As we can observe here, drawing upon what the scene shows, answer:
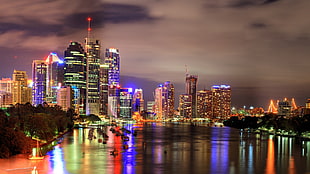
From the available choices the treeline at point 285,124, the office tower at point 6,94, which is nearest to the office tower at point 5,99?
the office tower at point 6,94

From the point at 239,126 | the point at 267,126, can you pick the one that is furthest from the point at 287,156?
the point at 239,126

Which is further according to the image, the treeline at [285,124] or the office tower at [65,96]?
the office tower at [65,96]

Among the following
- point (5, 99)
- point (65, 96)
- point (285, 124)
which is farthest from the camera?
point (5, 99)

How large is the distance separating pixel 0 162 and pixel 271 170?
77.2 ft

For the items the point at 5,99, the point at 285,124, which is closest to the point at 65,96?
the point at 5,99

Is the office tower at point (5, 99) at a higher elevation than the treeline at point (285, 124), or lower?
higher

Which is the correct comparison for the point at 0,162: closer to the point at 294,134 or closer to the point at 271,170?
the point at 271,170

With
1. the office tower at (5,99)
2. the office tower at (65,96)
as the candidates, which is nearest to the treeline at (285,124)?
the office tower at (65,96)

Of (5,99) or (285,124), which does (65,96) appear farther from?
(285,124)

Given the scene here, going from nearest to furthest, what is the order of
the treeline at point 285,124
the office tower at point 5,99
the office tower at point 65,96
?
the treeline at point 285,124 < the office tower at point 5,99 < the office tower at point 65,96

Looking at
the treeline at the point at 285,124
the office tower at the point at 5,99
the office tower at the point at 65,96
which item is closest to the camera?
the treeline at the point at 285,124

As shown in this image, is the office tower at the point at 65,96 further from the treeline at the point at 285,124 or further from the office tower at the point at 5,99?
the treeline at the point at 285,124

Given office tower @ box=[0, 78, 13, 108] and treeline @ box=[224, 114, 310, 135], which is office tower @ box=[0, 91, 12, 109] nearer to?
office tower @ box=[0, 78, 13, 108]

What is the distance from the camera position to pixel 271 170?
36375 millimetres
